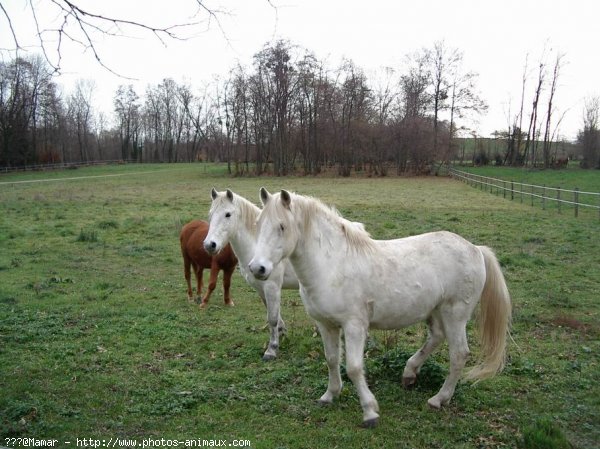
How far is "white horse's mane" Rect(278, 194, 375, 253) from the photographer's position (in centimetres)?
425

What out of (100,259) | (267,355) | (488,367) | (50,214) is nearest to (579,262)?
(488,367)

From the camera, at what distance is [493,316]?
15.9ft

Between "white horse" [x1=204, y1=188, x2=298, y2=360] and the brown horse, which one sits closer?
"white horse" [x1=204, y1=188, x2=298, y2=360]

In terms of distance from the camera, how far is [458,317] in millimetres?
4559

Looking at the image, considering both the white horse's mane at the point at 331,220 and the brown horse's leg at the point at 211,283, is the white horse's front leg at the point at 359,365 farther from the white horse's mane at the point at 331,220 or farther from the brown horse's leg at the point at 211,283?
the brown horse's leg at the point at 211,283

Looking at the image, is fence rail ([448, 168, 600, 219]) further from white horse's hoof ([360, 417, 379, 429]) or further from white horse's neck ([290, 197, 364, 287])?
white horse's hoof ([360, 417, 379, 429])

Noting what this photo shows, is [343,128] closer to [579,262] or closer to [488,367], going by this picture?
[579,262]

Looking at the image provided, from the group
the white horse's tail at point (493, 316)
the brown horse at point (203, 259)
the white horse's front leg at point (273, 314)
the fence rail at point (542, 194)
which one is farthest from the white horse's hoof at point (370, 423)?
the fence rail at point (542, 194)

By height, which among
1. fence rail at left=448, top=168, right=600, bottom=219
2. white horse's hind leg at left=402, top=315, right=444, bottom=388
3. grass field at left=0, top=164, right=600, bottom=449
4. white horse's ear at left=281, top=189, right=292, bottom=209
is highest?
white horse's ear at left=281, top=189, right=292, bottom=209

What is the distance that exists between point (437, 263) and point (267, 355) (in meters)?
2.48

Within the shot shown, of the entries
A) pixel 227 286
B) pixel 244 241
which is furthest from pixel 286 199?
pixel 227 286

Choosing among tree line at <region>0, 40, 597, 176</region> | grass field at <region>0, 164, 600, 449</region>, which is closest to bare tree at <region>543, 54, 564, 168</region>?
tree line at <region>0, 40, 597, 176</region>

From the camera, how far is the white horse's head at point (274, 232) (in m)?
3.89

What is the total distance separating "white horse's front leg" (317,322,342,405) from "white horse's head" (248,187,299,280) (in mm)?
894
